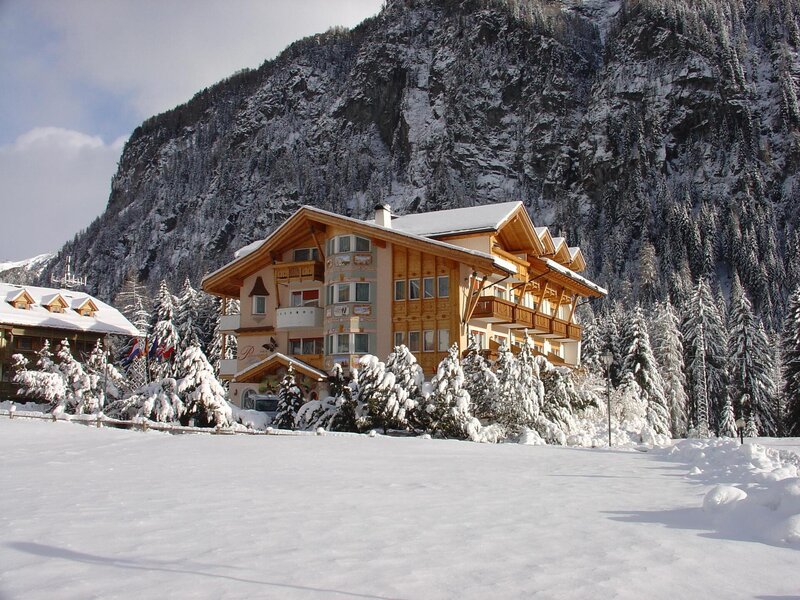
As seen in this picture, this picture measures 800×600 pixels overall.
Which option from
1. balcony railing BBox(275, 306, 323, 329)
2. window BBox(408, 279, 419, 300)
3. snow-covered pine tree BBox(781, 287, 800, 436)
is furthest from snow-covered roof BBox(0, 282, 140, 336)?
snow-covered pine tree BBox(781, 287, 800, 436)

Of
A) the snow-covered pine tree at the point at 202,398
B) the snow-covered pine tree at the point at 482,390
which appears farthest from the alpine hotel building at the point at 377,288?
the snow-covered pine tree at the point at 202,398

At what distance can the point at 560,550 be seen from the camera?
281 inches

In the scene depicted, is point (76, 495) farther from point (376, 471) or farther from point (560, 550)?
point (560, 550)

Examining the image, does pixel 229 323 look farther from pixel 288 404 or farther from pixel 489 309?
pixel 489 309

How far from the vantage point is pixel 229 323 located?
41344 millimetres

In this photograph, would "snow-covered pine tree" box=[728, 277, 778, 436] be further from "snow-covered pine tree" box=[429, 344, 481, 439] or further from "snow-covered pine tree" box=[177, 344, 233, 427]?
"snow-covered pine tree" box=[177, 344, 233, 427]

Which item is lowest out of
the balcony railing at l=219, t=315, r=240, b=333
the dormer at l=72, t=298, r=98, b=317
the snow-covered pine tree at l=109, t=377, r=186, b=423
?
the snow-covered pine tree at l=109, t=377, r=186, b=423

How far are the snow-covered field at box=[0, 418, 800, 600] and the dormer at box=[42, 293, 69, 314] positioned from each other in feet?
148

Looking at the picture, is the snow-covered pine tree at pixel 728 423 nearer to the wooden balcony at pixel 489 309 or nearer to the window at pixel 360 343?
the wooden balcony at pixel 489 309

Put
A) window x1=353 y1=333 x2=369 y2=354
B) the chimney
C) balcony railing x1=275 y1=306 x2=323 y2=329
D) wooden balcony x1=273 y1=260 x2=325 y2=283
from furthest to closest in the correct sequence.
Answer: the chimney, wooden balcony x1=273 y1=260 x2=325 y2=283, balcony railing x1=275 y1=306 x2=323 y2=329, window x1=353 y1=333 x2=369 y2=354

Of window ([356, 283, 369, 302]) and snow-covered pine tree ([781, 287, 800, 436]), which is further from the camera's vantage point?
snow-covered pine tree ([781, 287, 800, 436])

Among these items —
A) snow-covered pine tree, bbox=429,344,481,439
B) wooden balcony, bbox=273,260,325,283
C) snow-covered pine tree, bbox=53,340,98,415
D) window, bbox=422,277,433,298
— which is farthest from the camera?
wooden balcony, bbox=273,260,325,283

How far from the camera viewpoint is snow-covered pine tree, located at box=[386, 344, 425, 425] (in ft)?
86.5

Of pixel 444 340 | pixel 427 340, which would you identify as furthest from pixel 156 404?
pixel 444 340
